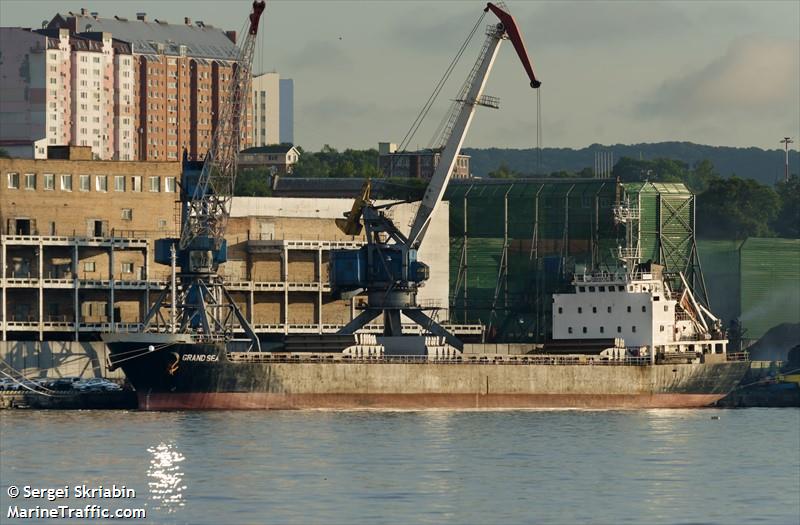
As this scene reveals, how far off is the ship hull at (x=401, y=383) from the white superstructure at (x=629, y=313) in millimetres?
2434

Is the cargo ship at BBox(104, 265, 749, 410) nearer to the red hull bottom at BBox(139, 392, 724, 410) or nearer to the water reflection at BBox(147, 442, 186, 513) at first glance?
the red hull bottom at BBox(139, 392, 724, 410)

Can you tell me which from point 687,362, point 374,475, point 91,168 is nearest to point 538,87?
point 687,362

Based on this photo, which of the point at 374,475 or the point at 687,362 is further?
the point at 687,362

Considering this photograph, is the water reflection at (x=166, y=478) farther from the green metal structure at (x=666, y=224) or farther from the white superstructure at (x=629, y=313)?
the green metal structure at (x=666, y=224)

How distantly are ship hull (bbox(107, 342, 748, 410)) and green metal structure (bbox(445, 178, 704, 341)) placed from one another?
1080 inches

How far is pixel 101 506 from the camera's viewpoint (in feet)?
192

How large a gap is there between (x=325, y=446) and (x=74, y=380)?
1387 inches

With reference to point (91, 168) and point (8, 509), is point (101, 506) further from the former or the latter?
point (91, 168)

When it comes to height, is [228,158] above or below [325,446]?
above

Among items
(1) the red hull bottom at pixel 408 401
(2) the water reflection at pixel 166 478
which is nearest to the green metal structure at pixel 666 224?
(1) the red hull bottom at pixel 408 401

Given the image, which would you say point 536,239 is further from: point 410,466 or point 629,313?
point 410,466

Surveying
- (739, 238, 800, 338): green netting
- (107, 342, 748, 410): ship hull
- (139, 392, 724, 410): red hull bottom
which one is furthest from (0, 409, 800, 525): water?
(739, 238, 800, 338): green netting

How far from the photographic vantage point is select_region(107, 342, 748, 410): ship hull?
100562 mm

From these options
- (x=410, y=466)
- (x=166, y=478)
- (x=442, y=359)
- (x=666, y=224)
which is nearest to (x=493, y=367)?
(x=442, y=359)
